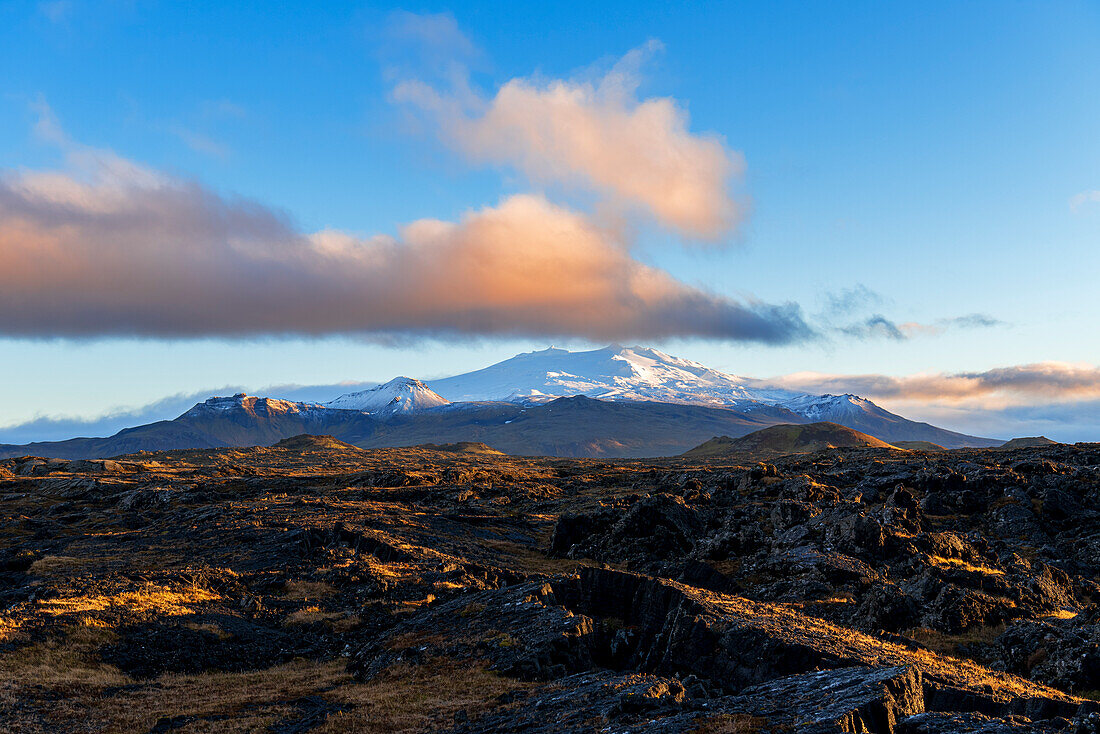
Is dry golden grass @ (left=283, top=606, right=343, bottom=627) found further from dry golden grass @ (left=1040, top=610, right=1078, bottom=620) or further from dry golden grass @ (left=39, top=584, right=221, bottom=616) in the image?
dry golden grass @ (left=1040, top=610, right=1078, bottom=620)

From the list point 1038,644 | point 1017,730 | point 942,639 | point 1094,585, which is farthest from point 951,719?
point 1094,585

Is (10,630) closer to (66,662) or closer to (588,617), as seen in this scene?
(66,662)

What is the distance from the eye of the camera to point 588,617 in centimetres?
3691

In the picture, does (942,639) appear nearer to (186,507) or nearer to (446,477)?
(186,507)

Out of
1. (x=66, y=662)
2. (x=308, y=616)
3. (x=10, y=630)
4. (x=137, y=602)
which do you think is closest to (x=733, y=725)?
(x=66, y=662)

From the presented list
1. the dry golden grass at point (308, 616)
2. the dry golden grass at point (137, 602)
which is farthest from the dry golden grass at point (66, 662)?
the dry golden grass at point (308, 616)

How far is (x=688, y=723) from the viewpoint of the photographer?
2027 centimetres

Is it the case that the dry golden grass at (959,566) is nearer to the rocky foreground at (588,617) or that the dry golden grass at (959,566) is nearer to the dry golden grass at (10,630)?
the rocky foreground at (588,617)

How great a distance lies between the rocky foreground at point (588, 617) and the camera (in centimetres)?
2486

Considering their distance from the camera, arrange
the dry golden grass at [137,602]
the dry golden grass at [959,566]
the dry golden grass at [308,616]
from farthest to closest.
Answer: the dry golden grass at [959,566] → the dry golden grass at [308,616] → the dry golden grass at [137,602]

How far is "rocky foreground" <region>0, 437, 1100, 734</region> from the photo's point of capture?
24.9 m

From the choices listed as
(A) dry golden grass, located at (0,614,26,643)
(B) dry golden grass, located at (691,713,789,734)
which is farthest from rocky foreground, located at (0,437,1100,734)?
(A) dry golden grass, located at (0,614,26,643)

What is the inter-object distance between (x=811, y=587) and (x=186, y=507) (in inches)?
3278

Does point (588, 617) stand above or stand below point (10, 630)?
above
